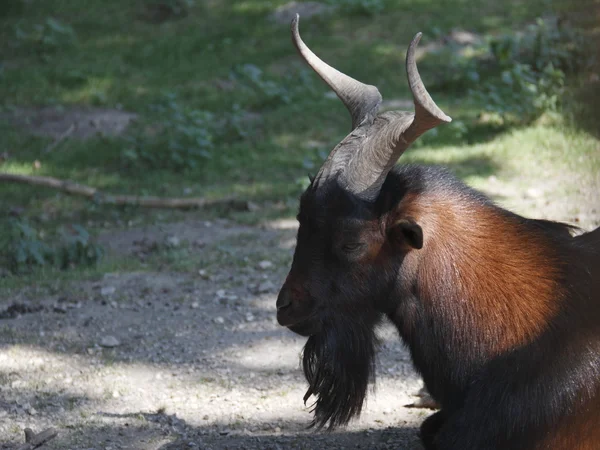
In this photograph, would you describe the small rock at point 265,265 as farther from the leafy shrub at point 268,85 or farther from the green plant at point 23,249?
the leafy shrub at point 268,85

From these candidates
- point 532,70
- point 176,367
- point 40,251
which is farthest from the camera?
point 532,70

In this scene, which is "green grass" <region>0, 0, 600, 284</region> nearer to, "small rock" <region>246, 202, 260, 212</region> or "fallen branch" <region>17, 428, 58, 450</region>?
"small rock" <region>246, 202, 260, 212</region>

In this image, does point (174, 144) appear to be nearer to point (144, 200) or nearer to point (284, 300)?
point (144, 200)

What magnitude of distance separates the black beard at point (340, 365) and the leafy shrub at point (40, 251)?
3.32 m

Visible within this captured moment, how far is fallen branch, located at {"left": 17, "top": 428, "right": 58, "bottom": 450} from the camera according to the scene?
428 centimetres

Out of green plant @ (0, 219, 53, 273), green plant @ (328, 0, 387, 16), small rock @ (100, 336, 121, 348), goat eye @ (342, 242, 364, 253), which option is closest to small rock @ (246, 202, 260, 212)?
green plant @ (0, 219, 53, 273)

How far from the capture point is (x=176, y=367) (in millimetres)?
5332

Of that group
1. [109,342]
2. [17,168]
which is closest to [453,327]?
[109,342]

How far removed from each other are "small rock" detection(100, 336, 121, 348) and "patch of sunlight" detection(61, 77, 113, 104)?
19.2 ft

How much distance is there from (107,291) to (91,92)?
5.32 meters

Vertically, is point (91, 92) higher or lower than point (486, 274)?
lower

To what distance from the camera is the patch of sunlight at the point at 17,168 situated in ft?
29.1

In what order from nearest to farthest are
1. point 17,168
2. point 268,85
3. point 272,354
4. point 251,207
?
point 272,354, point 251,207, point 17,168, point 268,85

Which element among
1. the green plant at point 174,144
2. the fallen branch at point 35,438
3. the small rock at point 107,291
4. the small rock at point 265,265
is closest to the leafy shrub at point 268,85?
the green plant at point 174,144
